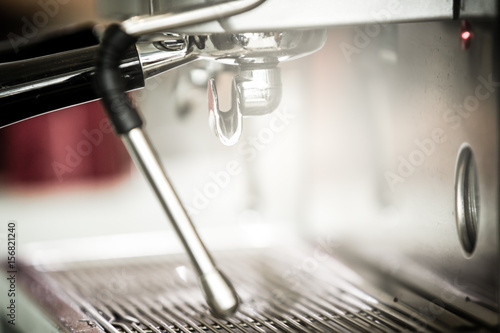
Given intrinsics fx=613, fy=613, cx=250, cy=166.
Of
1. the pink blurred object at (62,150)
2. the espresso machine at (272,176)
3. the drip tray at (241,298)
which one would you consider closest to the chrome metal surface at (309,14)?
the espresso machine at (272,176)

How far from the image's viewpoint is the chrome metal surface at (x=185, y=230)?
325 millimetres

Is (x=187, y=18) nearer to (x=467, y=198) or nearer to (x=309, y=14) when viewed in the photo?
(x=309, y=14)

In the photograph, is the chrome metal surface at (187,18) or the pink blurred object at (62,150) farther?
the pink blurred object at (62,150)

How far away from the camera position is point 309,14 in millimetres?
374

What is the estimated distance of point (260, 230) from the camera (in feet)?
2.81

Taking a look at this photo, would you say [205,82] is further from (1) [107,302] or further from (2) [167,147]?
(1) [107,302]

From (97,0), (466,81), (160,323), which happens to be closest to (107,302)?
(160,323)

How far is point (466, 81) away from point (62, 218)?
743 millimetres

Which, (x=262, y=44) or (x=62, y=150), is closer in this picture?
(x=262, y=44)

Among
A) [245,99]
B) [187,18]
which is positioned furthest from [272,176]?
[187,18]

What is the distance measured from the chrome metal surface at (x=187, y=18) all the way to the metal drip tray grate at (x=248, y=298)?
0.25 metres

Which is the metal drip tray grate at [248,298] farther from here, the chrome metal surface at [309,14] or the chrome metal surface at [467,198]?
the chrome metal surface at [309,14]

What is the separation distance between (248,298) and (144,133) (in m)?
0.29

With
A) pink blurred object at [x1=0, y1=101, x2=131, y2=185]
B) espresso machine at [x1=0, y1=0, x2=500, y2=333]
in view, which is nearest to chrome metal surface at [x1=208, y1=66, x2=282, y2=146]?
espresso machine at [x1=0, y1=0, x2=500, y2=333]
